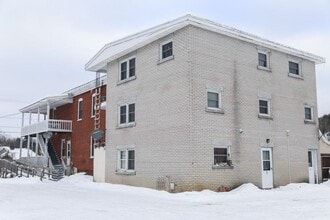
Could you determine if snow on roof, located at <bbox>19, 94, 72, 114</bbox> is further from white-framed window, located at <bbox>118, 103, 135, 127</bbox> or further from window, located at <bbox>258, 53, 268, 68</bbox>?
window, located at <bbox>258, 53, 268, 68</bbox>

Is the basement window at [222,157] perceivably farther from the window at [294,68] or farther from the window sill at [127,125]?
the window at [294,68]

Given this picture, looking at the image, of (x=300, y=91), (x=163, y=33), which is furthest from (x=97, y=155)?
(x=300, y=91)

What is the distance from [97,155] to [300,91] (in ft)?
44.8

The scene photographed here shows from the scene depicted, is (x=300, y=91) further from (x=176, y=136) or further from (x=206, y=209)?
(x=206, y=209)

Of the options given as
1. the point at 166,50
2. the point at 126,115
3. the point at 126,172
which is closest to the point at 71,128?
the point at 126,115

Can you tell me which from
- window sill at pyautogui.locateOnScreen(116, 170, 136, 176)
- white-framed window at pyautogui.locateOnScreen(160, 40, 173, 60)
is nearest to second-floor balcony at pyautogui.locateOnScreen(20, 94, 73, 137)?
window sill at pyautogui.locateOnScreen(116, 170, 136, 176)

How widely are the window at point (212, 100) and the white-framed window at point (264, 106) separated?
3250 millimetres

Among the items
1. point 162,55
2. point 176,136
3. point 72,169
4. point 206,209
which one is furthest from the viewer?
point 72,169

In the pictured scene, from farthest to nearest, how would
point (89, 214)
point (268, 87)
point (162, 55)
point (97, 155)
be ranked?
1. point (97, 155)
2. point (268, 87)
3. point (162, 55)
4. point (89, 214)

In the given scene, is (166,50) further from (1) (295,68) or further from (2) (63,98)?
(2) (63,98)

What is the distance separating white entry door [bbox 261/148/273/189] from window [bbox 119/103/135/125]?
761 cm

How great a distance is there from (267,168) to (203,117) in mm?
5242

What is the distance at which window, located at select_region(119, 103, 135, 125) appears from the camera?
902 inches

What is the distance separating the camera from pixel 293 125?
23531 mm
